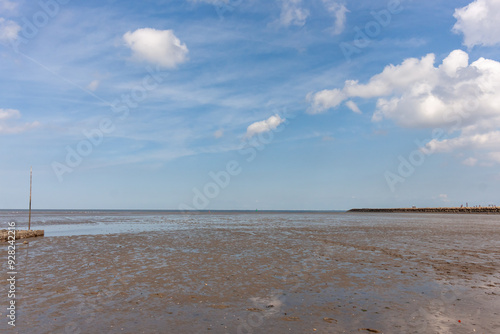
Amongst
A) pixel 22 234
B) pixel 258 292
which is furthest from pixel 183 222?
pixel 258 292

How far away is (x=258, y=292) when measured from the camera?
1203cm

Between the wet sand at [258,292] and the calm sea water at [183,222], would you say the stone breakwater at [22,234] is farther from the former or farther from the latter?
the wet sand at [258,292]

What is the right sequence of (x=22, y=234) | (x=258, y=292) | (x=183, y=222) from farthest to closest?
(x=183, y=222) → (x=22, y=234) → (x=258, y=292)

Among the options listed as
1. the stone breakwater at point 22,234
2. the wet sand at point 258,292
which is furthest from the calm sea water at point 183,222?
the wet sand at point 258,292

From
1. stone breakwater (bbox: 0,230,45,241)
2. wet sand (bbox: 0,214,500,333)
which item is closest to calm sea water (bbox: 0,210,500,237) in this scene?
stone breakwater (bbox: 0,230,45,241)

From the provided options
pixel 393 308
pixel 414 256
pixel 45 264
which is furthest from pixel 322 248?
pixel 45 264

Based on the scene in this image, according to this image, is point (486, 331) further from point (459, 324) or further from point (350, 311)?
point (350, 311)

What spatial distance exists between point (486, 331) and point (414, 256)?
41.0 feet

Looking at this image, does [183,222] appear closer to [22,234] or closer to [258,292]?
[22,234]

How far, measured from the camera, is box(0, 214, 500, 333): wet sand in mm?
8820

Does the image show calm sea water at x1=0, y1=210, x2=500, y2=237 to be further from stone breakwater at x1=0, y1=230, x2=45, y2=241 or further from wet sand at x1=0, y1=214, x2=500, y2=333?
wet sand at x1=0, y1=214, x2=500, y2=333

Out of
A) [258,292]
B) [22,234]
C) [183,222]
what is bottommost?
[183,222]

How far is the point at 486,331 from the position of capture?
821 centimetres

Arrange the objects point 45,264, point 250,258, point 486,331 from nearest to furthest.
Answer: point 486,331, point 45,264, point 250,258
